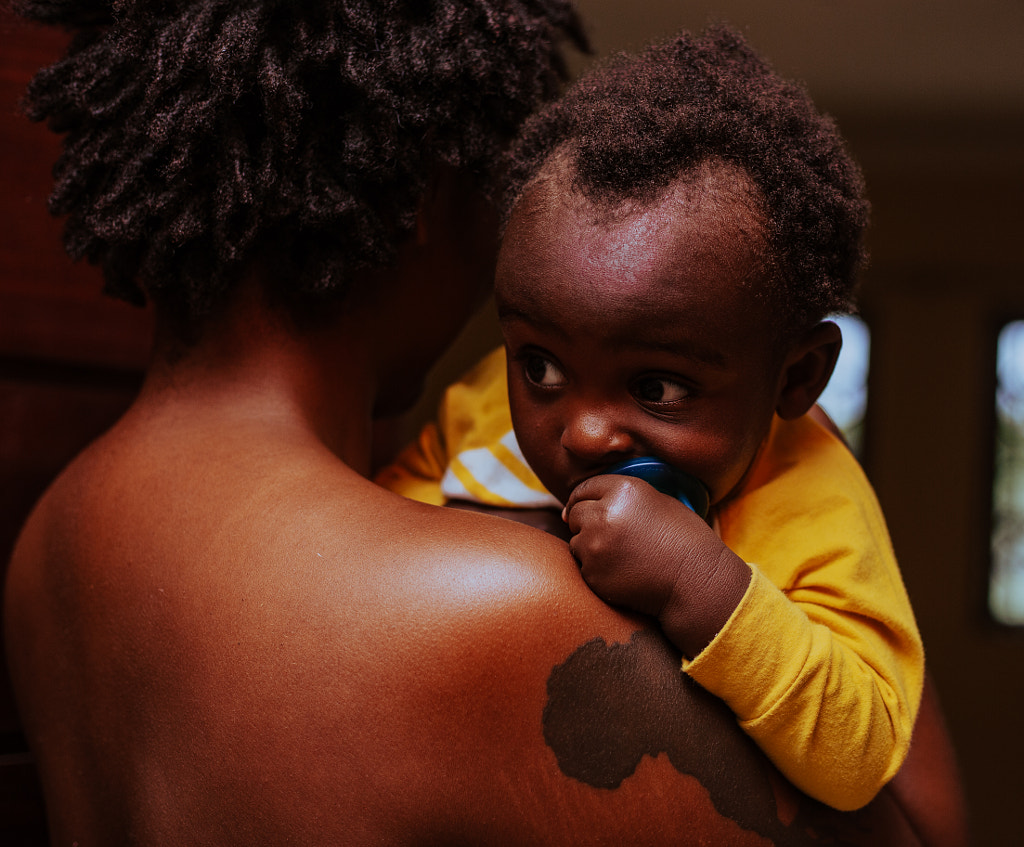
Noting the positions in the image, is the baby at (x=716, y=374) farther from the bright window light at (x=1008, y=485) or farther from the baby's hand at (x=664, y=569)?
the bright window light at (x=1008, y=485)

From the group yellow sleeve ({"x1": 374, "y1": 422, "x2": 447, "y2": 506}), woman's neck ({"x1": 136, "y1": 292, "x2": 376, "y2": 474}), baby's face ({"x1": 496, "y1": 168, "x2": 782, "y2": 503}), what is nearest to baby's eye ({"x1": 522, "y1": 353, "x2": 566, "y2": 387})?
baby's face ({"x1": 496, "y1": 168, "x2": 782, "y2": 503})

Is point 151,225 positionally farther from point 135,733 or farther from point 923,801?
point 923,801

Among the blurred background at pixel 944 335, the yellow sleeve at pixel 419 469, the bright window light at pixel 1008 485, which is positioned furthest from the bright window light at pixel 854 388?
the yellow sleeve at pixel 419 469

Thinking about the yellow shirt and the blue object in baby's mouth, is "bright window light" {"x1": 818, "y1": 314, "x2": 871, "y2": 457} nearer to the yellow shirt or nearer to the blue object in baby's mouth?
the yellow shirt

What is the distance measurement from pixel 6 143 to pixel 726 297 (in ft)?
3.36

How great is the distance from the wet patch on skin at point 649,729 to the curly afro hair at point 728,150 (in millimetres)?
363

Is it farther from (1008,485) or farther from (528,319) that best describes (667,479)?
(1008,485)

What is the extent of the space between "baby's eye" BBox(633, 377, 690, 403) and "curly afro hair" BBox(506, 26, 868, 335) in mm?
124

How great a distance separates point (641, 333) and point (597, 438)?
0.11m

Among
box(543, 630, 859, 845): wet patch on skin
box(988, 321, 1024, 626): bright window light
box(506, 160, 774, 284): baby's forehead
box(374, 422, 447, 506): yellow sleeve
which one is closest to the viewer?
box(543, 630, 859, 845): wet patch on skin

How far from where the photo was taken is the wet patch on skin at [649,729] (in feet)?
2.45

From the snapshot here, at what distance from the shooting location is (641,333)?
2.81 ft

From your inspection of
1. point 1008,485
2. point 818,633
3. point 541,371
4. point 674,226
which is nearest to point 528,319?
point 541,371

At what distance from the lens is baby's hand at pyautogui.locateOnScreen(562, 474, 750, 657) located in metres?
0.77
